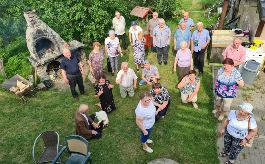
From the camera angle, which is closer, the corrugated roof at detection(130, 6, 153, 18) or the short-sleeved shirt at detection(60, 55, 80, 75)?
the short-sleeved shirt at detection(60, 55, 80, 75)

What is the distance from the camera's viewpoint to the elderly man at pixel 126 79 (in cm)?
658

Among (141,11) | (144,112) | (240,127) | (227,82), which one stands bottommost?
(240,127)

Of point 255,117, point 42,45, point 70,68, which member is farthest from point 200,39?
point 42,45

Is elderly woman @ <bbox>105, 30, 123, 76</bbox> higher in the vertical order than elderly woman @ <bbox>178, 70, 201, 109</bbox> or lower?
higher

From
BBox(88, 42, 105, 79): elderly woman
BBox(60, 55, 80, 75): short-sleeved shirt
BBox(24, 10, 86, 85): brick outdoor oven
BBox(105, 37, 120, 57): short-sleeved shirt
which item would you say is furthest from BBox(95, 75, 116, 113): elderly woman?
BBox(24, 10, 86, 85): brick outdoor oven

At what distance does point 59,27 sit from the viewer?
412 inches

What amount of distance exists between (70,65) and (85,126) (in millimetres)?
2355

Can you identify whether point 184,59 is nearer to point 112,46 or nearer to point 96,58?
point 112,46

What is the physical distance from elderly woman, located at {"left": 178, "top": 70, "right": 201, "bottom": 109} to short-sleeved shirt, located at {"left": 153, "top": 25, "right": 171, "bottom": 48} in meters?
2.61

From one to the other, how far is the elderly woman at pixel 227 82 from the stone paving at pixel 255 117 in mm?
934

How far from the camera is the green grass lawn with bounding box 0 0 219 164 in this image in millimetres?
5254

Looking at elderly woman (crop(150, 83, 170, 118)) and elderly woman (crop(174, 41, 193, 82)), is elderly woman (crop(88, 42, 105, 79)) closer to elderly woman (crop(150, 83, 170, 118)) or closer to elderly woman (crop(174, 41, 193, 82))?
elderly woman (crop(150, 83, 170, 118))

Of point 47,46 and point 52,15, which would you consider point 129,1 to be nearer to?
point 52,15

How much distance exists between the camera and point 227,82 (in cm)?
524
